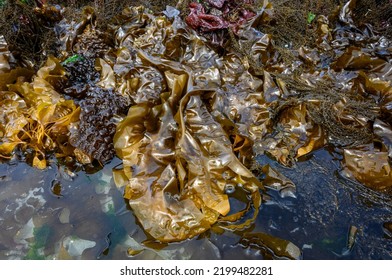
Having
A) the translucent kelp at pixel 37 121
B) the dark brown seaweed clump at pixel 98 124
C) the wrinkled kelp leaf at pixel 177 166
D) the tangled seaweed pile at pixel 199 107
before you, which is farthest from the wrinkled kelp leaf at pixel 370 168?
the translucent kelp at pixel 37 121

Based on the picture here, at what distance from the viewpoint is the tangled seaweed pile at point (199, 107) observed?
153 cm

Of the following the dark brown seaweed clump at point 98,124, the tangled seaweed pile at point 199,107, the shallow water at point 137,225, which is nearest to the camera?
the shallow water at point 137,225

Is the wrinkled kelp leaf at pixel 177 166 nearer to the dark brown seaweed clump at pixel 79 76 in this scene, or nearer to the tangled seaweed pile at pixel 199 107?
the tangled seaweed pile at pixel 199 107

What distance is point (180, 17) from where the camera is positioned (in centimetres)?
255

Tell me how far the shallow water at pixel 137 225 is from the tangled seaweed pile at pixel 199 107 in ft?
0.24

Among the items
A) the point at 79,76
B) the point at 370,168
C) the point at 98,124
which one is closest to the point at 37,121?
the point at 98,124

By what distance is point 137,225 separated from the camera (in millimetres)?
1484

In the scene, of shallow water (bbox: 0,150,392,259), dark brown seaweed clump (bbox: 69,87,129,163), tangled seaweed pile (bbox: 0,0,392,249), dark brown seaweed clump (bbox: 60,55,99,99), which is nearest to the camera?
shallow water (bbox: 0,150,392,259)

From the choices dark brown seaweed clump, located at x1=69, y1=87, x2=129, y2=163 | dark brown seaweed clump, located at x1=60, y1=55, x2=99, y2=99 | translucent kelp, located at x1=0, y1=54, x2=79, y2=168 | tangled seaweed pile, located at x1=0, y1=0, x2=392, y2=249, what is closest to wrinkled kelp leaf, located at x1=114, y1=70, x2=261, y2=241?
tangled seaweed pile, located at x1=0, y1=0, x2=392, y2=249

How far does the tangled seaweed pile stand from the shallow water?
0.24 feet

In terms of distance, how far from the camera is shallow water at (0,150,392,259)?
1393 mm

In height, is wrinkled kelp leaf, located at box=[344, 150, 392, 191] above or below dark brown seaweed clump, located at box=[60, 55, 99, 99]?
above

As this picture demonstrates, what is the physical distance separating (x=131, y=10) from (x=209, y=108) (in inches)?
56.8

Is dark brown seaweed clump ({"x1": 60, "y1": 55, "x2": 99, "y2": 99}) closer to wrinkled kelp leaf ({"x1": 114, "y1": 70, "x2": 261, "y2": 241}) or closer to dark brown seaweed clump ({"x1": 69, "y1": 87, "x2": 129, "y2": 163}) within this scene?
dark brown seaweed clump ({"x1": 69, "y1": 87, "x2": 129, "y2": 163})
